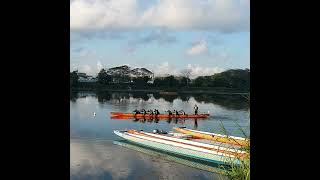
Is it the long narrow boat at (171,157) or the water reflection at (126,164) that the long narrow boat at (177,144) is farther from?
the water reflection at (126,164)

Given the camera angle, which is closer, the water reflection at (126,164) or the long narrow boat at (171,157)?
the water reflection at (126,164)

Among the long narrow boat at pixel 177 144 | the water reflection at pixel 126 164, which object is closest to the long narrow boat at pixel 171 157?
the water reflection at pixel 126 164

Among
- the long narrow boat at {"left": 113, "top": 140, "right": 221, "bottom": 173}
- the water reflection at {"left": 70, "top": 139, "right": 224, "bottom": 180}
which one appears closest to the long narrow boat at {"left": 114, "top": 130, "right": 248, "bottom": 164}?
the long narrow boat at {"left": 113, "top": 140, "right": 221, "bottom": 173}

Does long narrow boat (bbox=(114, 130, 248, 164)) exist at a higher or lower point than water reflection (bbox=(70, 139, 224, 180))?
higher

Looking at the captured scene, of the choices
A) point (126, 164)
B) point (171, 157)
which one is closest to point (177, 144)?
point (171, 157)

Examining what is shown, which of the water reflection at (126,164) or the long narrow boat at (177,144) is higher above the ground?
the long narrow boat at (177,144)

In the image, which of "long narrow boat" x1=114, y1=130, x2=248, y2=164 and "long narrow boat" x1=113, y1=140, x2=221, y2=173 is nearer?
"long narrow boat" x1=113, y1=140, x2=221, y2=173

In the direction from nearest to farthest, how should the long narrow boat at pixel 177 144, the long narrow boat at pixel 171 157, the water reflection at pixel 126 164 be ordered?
the water reflection at pixel 126 164
the long narrow boat at pixel 171 157
the long narrow boat at pixel 177 144

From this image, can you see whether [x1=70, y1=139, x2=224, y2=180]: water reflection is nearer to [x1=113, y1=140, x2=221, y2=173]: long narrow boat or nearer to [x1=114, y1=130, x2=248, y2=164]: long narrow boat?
[x1=113, y1=140, x2=221, y2=173]: long narrow boat

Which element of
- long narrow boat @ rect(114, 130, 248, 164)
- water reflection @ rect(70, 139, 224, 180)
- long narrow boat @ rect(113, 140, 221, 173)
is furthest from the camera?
long narrow boat @ rect(114, 130, 248, 164)
